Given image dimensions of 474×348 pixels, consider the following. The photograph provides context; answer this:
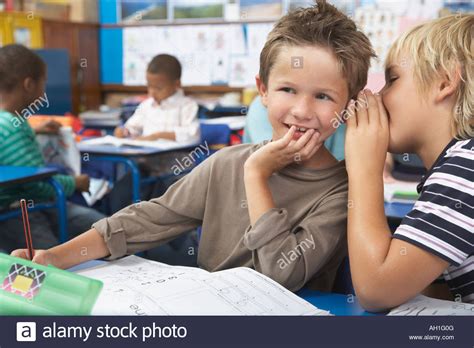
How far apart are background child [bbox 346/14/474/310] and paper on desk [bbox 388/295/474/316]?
0.6 inches

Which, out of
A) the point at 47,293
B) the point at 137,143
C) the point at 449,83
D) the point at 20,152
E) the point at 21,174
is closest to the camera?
the point at 47,293

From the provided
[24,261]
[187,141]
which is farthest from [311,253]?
[187,141]

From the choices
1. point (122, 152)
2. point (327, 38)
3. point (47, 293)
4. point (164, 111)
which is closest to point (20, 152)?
point (122, 152)

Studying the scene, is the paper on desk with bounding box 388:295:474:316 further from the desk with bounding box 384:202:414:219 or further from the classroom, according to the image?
the desk with bounding box 384:202:414:219

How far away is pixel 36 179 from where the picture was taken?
188cm

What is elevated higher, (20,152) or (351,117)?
(351,117)

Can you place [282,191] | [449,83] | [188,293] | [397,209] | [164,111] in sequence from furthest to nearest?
[164,111] → [397,209] → [282,191] → [449,83] → [188,293]

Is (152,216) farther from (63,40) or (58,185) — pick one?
(63,40)

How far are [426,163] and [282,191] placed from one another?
20 cm

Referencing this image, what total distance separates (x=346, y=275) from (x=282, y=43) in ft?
1.12

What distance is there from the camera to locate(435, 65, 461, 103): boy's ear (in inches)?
28.5

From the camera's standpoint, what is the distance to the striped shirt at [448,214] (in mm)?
651

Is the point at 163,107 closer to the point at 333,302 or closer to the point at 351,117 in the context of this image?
the point at 351,117

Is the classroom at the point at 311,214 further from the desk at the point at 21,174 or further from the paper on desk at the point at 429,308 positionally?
the desk at the point at 21,174
